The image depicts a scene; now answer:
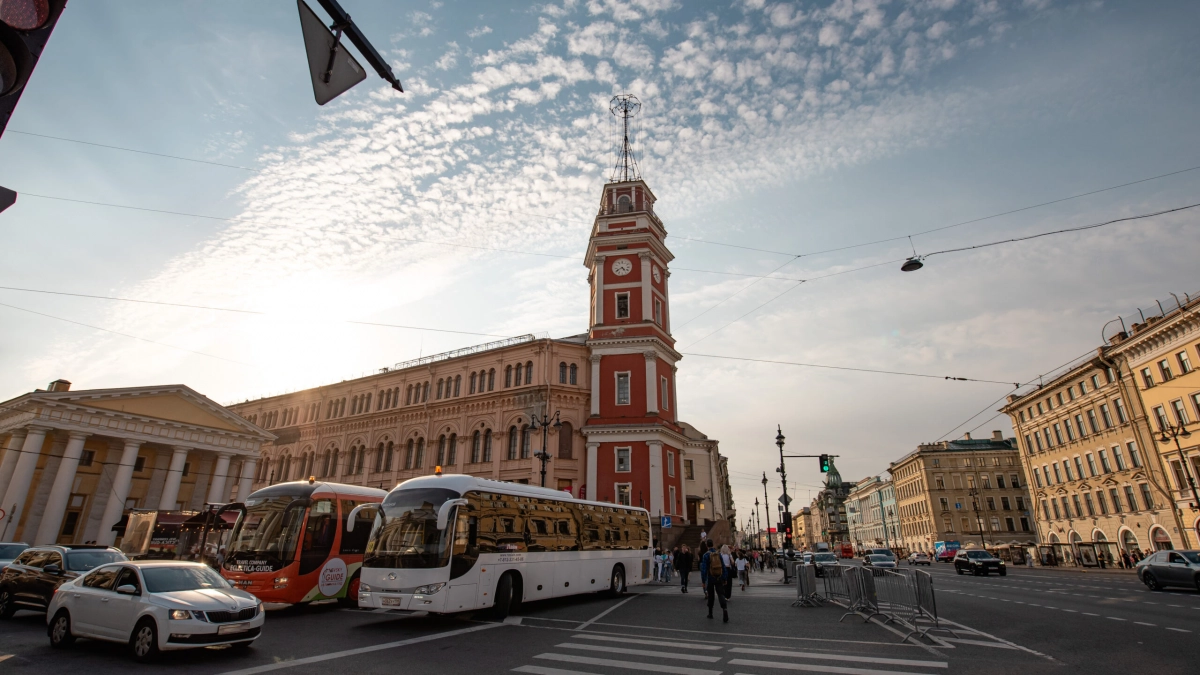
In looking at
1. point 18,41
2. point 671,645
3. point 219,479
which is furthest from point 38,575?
point 219,479

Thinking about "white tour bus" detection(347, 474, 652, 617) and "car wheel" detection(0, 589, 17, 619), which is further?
"car wheel" detection(0, 589, 17, 619)

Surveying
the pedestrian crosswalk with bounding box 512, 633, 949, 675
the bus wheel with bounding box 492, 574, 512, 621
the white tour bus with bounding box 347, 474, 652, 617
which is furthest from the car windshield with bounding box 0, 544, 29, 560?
the pedestrian crosswalk with bounding box 512, 633, 949, 675

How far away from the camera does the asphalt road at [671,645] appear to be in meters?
7.90

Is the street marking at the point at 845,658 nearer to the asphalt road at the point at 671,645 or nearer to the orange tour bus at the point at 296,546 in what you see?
the asphalt road at the point at 671,645

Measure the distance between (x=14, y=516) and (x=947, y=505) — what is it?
3618 inches

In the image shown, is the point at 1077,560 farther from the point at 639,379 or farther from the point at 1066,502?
the point at 639,379

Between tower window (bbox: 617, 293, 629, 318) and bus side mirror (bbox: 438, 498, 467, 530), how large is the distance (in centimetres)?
2852

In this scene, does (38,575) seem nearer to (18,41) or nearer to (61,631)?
(61,631)

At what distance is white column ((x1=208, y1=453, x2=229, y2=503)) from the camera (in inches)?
1497

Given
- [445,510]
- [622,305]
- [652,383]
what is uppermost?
[622,305]

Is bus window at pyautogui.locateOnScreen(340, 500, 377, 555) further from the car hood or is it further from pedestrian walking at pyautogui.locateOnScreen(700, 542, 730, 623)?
pedestrian walking at pyautogui.locateOnScreen(700, 542, 730, 623)

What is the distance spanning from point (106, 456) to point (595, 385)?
31.5 metres

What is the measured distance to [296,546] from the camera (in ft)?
44.9

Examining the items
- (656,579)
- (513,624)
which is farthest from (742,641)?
(656,579)
